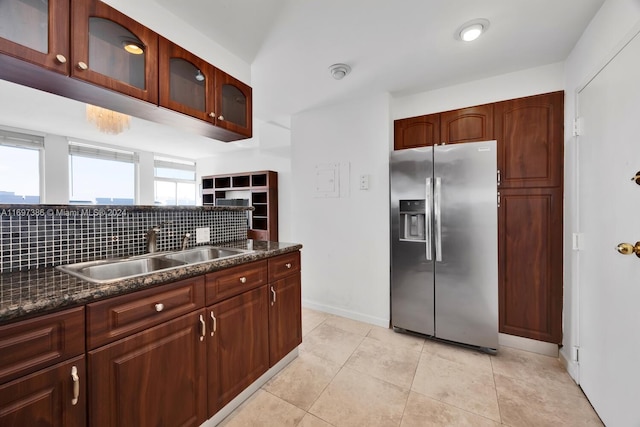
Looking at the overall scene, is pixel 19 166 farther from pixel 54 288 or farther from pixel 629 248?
pixel 629 248

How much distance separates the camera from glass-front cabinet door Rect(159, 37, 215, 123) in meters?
1.50

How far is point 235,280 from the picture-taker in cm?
148

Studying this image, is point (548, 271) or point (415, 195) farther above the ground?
point (415, 195)

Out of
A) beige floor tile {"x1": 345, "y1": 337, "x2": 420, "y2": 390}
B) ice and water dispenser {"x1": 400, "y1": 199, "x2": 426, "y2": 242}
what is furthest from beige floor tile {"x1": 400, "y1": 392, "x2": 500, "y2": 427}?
ice and water dispenser {"x1": 400, "y1": 199, "x2": 426, "y2": 242}

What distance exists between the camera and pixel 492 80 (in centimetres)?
228

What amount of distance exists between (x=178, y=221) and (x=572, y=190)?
9.41 feet

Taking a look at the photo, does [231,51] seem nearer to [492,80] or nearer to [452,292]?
[492,80]

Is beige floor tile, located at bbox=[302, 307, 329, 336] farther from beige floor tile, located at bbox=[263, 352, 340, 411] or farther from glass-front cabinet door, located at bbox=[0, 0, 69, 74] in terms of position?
glass-front cabinet door, located at bbox=[0, 0, 69, 74]

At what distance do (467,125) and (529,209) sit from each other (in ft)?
2.97

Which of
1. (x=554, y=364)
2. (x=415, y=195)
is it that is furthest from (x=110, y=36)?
(x=554, y=364)

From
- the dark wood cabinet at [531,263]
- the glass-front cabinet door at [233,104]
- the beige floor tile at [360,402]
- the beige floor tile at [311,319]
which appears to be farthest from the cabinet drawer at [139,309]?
the dark wood cabinet at [531,263]

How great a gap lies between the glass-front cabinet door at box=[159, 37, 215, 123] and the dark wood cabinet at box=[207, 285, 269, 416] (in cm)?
124

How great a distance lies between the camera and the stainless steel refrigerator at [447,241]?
207cm

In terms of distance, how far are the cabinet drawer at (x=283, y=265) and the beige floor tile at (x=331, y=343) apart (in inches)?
30.6
